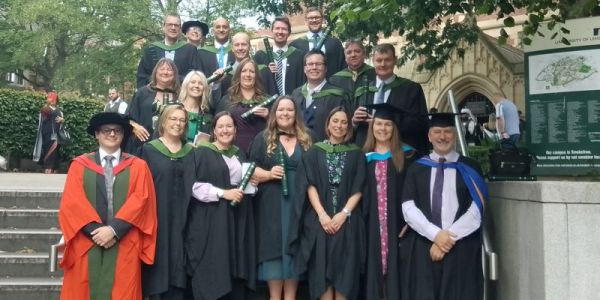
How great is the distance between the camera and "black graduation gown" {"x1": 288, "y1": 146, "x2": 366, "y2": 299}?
6.09 m

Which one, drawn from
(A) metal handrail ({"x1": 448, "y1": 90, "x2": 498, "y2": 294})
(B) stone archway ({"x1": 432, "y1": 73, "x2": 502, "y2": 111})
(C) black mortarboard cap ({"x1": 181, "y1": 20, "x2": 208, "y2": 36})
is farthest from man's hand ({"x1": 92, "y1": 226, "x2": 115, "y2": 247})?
(B) stone archway ({"x1": 432, "y1": 73, "x2": 502, "y2": 111})

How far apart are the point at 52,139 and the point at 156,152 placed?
36.5 feet

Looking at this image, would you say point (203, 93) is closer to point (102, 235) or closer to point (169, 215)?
point (169, 215)

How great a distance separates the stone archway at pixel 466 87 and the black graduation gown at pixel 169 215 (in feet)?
63.4

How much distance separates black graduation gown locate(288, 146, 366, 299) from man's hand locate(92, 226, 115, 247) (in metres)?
1.51

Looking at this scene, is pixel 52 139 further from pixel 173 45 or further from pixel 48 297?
pixel 48 297

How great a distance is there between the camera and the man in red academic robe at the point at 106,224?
5.72 meters

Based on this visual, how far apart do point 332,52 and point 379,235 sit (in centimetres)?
342

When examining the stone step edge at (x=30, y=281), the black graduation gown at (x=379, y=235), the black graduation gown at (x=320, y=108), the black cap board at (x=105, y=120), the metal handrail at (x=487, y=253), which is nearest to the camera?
the metal handrail at (x=487, y=253)

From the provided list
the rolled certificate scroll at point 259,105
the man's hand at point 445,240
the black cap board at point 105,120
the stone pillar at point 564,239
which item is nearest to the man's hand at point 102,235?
the black cap board at point 105,120

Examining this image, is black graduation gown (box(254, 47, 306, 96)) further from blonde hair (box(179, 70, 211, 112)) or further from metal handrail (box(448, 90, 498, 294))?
metal handrail (box(448, 90, 498, 294))

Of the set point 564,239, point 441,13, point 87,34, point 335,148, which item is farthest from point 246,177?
point 87,34

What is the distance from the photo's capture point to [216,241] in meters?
6.16

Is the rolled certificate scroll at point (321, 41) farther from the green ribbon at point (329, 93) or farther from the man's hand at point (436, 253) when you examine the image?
the man's hand at point (436, 253)
